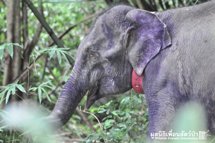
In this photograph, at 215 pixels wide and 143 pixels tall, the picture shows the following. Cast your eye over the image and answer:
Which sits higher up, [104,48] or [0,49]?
[0,49]

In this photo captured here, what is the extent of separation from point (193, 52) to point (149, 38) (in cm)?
32

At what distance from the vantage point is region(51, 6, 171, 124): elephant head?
3.68 meters

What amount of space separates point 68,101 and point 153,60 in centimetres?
64

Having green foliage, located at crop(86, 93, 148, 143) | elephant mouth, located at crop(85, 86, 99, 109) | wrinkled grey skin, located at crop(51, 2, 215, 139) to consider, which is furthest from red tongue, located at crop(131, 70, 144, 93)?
green foliage, located at crop(86, 93, 148, 143)

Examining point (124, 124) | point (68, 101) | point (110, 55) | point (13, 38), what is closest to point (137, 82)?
point (110, 55)

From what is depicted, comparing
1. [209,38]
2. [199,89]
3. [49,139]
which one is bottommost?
[199,89]

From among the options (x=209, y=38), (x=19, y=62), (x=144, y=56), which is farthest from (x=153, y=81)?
(x=19, y=62)

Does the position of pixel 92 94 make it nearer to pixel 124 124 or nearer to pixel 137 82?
pixel 137 82

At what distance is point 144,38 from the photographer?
144 inches

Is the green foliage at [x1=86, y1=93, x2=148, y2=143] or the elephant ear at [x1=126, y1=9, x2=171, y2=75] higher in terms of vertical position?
the elephant ear at [x1=126, y1=9, x2=171, y2=75]

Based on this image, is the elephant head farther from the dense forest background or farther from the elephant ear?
the dense forest background

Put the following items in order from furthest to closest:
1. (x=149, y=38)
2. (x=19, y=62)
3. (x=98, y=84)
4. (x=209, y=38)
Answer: (x=19, y=62)
(x=98, y=84)
(x=149, y=38)
(x=209, y=38)

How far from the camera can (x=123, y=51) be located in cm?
378

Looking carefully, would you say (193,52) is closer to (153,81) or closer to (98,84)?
(153,81)
